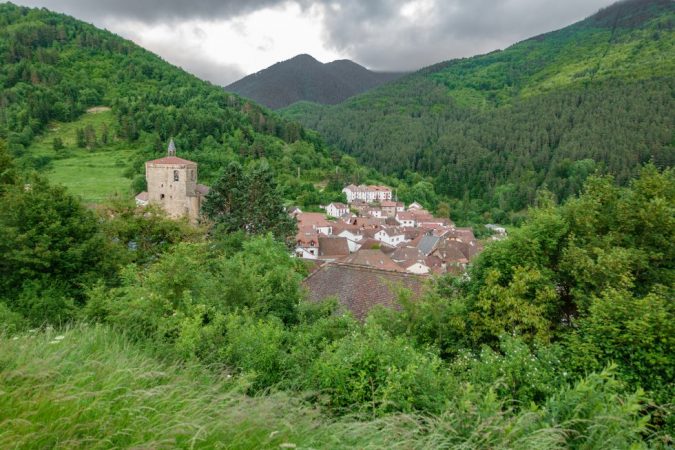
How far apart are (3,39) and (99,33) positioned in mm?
32843

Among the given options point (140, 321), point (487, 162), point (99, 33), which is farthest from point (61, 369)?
point (99, 33)

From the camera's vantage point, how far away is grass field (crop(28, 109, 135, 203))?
66375mm

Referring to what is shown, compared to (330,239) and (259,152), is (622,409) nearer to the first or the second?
(330,239)

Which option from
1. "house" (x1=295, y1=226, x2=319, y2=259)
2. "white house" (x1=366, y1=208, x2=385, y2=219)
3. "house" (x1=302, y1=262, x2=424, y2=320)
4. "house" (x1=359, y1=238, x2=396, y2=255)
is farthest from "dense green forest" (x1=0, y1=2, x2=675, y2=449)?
"white house" (x1=366, y1=208, x2=385, y2=219)

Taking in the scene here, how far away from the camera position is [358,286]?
15383mm

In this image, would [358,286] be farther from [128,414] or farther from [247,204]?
[247,204]

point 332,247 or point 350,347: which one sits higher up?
point 350,347

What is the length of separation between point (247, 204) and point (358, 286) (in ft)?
55.3

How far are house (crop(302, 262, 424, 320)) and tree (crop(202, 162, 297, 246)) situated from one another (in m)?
13.0

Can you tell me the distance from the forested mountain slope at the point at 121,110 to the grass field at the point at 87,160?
0.40 m

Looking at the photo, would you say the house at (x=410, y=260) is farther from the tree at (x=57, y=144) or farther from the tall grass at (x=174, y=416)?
the tree at (x=57, y=144)

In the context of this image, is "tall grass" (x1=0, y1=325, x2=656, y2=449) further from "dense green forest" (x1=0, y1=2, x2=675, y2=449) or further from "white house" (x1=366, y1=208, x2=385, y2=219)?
"white house" (x1=366, y1=208, x2=385, y2=219)

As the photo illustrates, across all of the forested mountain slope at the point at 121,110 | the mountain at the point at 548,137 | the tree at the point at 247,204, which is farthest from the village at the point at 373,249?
the mountain at the point at 548,137

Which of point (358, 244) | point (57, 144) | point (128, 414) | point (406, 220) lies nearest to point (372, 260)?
point (358, 244)
